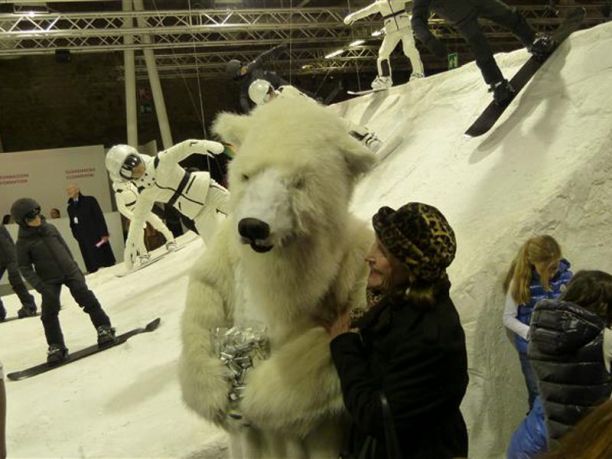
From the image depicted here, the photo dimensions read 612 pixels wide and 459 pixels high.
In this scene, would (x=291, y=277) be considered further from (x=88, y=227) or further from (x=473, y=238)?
(x=88, y=227)

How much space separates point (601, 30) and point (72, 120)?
10582 millimetres

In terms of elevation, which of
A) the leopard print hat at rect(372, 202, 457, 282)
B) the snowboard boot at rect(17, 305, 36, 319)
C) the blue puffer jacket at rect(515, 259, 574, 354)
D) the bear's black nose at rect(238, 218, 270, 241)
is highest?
the bear's black nose at rect(238, 218, 270, 241)

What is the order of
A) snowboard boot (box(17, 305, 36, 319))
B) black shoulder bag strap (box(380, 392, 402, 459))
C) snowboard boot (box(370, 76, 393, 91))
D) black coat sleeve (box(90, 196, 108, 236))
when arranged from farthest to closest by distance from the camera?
black coat sleeve (box(90, 196, 108, 236)) → snowboard boot (box(370, 76, 393, 91)) → snowboard boot (box(17, 305, 36, 319)) → black shoulder bag strap (box(380, 392, 402, 459))

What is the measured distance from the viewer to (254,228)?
136 centimetres

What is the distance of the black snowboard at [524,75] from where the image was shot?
13.3 ft

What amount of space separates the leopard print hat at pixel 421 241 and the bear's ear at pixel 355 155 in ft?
0.96

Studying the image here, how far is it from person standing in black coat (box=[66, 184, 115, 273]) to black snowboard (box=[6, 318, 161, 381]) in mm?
3737

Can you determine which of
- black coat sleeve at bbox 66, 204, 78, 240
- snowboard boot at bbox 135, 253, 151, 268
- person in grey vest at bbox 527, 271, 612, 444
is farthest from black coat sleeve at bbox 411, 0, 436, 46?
black coat sleeve at bbox 66, 204, 78, 240

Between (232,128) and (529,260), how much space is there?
4.60ft

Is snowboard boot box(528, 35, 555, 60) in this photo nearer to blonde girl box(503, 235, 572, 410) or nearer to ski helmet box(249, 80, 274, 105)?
blonde girl box(503, 235, 572, 410)

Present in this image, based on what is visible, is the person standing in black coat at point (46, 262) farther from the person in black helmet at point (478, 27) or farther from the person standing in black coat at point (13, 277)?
the person in black helmet at point (478, 27)

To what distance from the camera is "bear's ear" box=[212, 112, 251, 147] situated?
5.40ft

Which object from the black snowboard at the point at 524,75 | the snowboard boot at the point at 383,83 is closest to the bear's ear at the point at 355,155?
the black snowboard at the point at 524,75

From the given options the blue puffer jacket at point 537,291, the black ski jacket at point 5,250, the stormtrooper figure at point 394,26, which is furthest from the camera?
the black ski jacket at point 5,250
